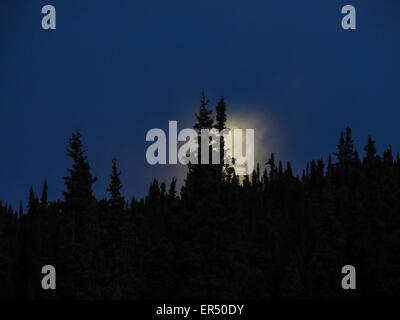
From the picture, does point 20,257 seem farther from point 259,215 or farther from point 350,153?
point 350,153

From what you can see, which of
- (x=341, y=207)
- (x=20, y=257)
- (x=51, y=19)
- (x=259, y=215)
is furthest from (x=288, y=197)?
(x=51, y=19)

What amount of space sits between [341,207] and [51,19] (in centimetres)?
3738

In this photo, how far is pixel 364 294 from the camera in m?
49.3

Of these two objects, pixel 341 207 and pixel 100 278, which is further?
pixel 341 207

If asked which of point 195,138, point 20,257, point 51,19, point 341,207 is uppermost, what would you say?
point 51,19

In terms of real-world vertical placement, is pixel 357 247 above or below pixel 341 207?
below

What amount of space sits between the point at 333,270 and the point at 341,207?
6679 millimetres

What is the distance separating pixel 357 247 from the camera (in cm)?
5044

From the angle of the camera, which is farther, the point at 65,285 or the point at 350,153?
the point at 350,153

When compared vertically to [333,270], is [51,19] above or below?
above
